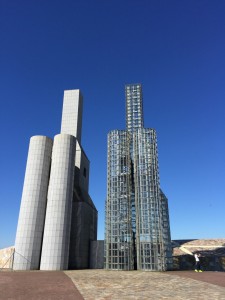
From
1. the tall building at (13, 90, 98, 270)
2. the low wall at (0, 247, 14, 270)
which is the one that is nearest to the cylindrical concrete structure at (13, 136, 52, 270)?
the tall building at (13, 90, 98, 270)

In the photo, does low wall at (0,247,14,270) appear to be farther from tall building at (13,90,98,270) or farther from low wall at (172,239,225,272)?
low wall at (172,239,225,272)

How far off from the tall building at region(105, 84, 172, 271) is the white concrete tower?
15.4m

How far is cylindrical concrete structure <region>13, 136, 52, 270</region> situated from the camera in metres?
40.4

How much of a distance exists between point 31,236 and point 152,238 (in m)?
19.7

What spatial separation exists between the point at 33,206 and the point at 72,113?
2663 centimetres

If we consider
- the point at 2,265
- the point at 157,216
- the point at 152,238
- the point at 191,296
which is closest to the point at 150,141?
the point at 157,216

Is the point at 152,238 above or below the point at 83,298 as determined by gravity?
above

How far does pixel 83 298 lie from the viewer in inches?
549

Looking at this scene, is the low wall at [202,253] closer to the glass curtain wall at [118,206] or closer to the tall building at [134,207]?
the tall building at [134,207]

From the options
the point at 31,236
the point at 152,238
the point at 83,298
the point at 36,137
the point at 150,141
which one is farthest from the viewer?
the point at 36,137

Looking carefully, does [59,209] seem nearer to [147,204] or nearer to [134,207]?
[134,207]

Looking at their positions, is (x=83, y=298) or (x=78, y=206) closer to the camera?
(x=83, y=298)

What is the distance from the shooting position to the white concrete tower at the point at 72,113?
5959cm

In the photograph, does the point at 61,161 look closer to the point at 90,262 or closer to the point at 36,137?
the point at 36,137
